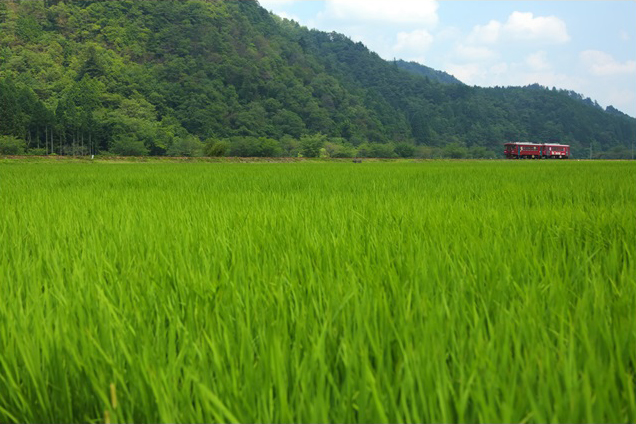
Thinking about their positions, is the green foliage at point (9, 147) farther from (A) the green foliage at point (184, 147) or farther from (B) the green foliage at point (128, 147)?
(A) the green foliage at point (184, 147)

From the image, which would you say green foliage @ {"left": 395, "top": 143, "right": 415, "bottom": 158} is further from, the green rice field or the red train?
the green rice field

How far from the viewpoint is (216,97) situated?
71.5 metres

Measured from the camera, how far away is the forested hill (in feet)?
171

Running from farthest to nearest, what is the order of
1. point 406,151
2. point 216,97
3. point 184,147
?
1. point 216,97
2. point 406,151
3. point 184,147

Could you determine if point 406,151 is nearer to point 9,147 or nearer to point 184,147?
point 184,147

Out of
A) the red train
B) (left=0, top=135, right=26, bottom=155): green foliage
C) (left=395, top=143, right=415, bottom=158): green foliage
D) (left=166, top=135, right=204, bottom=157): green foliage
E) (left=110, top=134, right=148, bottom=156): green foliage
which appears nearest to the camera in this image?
(left=0, top=135, right=26, bottom=155): green foliage

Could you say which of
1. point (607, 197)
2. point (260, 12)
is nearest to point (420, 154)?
point (260, 12)

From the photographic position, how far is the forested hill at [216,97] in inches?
2051

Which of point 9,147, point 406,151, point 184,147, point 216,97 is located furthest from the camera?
point 216,97

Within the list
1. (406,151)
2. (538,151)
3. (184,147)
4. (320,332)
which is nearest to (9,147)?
(184,147)

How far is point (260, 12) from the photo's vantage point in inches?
4227

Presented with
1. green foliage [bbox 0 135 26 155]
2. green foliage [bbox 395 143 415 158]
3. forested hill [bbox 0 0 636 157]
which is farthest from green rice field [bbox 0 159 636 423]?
green foliage [bbox 395 143 415 158]

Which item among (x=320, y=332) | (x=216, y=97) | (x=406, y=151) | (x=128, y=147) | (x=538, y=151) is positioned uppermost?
(x=216, y=97)

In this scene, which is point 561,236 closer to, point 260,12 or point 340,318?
point 340,318
